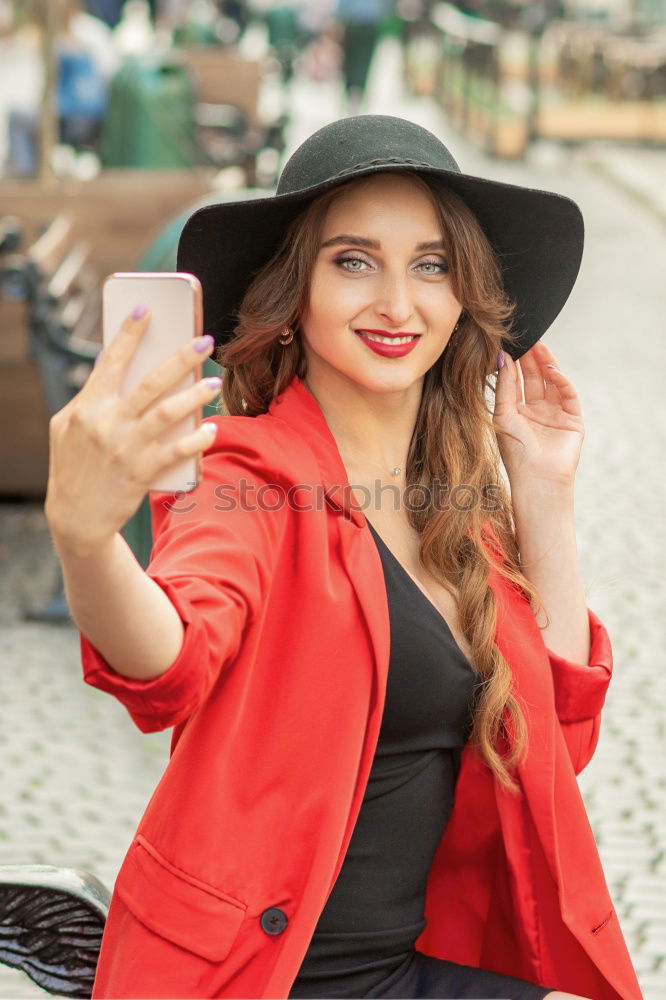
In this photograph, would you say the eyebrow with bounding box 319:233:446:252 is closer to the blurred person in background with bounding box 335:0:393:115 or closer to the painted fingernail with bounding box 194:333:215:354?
the painted fingernail with bounding box 194:333:215:354

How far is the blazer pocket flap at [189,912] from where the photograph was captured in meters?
1.86

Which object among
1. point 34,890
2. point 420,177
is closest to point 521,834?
point 34,890

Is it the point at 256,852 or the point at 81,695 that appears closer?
the point at 256,852

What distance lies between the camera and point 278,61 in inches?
747

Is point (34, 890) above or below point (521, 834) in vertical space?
below

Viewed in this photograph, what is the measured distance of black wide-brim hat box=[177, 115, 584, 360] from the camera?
2.03 metres

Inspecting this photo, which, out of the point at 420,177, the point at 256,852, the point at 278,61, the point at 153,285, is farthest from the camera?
the point at 278,61

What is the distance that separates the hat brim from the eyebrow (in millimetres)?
70

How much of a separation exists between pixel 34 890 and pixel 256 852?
1.59 ft

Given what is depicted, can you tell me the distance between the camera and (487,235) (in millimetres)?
2238

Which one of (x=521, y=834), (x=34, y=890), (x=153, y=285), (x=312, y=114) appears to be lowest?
(x=312, y=114)

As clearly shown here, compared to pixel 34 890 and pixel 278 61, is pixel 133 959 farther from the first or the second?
pixel 278 61

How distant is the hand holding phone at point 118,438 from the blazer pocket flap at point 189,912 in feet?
1.95

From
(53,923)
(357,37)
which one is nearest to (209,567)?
(53,923)
